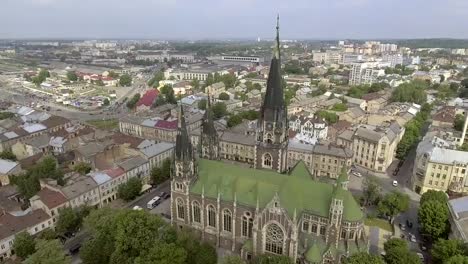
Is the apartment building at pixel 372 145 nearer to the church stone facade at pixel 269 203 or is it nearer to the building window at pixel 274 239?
the church stone facade at pixel 269 203

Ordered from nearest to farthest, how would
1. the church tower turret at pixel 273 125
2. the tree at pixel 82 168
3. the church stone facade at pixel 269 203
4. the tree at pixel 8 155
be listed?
the church stone facade at pixel 269 203
the church tower turret at pixel 273 125
the tree at pixel 82 168
the tree at pixel 8 155

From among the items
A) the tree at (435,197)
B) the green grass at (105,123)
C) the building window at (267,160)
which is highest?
the building window at (267,160)

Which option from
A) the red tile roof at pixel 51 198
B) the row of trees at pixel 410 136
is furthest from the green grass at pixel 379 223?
the red tile roof at pixel 51 198

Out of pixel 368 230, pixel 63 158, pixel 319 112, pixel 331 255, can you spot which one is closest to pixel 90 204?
pixel 63 158

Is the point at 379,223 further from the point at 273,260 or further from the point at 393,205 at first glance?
the point at 273,260

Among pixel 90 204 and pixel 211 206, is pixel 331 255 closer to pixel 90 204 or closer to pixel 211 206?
pixel 211 206

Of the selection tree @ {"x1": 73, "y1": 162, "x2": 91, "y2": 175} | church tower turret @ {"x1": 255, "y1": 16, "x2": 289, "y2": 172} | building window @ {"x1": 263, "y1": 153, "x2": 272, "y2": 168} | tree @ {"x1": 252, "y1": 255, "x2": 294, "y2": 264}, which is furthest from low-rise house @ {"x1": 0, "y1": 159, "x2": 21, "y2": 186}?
tree @ {"x1": 252, "y1": 255, "x2": 294, "y2": 264}

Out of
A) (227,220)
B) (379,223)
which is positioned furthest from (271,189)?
(379,223)
